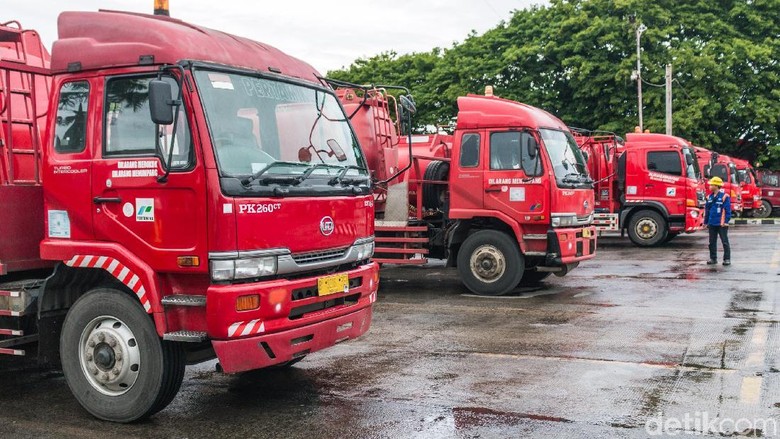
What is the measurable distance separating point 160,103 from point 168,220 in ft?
2.63

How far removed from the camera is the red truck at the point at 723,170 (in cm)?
2133

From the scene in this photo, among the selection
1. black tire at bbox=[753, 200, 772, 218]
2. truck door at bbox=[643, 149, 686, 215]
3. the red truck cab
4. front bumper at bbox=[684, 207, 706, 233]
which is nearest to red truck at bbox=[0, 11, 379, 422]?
truck door at bbox=[643, 149, 686, 215]

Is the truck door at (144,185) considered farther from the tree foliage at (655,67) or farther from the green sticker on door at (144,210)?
the tree foliage at (655,67)

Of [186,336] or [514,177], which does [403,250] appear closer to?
[514,177]

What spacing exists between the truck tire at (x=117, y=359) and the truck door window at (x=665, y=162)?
1597 centimetres

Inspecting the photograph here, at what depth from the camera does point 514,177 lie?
11125 mm

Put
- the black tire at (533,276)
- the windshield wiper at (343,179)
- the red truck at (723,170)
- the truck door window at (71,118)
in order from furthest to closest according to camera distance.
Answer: the red truck at (723,170)
the black tire at (533,276)
the windshield wiper at (343,179)
the truck door window at (71,118)

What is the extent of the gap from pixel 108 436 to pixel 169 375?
56 centimetres

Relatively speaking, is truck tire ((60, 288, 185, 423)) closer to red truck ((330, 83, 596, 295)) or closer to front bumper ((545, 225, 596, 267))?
red truck ((330, 83, 596, 295))

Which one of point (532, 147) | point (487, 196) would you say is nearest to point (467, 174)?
point (487, 196)

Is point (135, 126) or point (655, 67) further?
point (655, 67)

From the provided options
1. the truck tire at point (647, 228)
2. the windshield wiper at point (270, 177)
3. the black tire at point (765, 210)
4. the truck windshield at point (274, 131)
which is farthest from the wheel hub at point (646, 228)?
the black tire at point (765, 210)

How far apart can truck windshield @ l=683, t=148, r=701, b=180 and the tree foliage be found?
9.78 m

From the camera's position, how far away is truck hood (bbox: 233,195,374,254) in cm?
495
